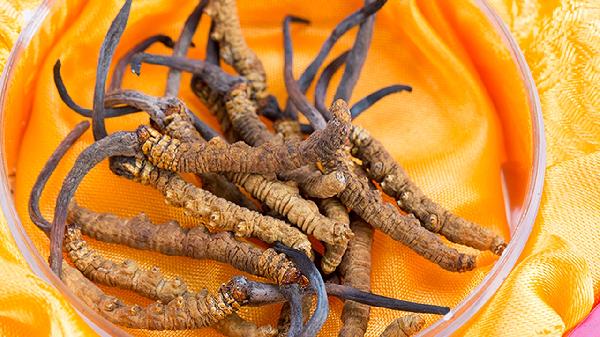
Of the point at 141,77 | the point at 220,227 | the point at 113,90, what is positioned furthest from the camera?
the point at 141,77

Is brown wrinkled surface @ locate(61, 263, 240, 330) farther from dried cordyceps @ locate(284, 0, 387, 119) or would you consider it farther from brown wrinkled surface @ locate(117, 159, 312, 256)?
dried cordyceps @ locate(284, 0, 387, 119)

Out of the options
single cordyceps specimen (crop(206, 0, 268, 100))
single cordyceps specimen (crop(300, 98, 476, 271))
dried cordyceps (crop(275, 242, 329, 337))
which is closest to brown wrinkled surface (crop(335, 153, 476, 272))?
single cordyceps specimen (crop(300, 98, 476, 271))

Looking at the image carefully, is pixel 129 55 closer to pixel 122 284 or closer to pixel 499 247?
pixel 122 284

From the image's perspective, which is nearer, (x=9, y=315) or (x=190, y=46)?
(x=9, y=315)

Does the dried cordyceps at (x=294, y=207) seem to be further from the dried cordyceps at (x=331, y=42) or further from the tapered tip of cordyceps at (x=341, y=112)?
the dried cordyceps at (x=331, y=42)

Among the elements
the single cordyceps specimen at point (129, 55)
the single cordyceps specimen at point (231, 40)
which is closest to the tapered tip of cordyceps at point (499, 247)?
the single cordyceps specimen at point (231, 40)

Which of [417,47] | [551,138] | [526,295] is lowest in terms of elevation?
[526,295]

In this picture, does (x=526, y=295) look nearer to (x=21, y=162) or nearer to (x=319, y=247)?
(x=319, y=247)

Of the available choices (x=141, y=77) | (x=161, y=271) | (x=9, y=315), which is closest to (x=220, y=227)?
(x=161, y=271)

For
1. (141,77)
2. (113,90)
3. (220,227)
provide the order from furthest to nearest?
(141,77) → (113,90) → (220,227)
